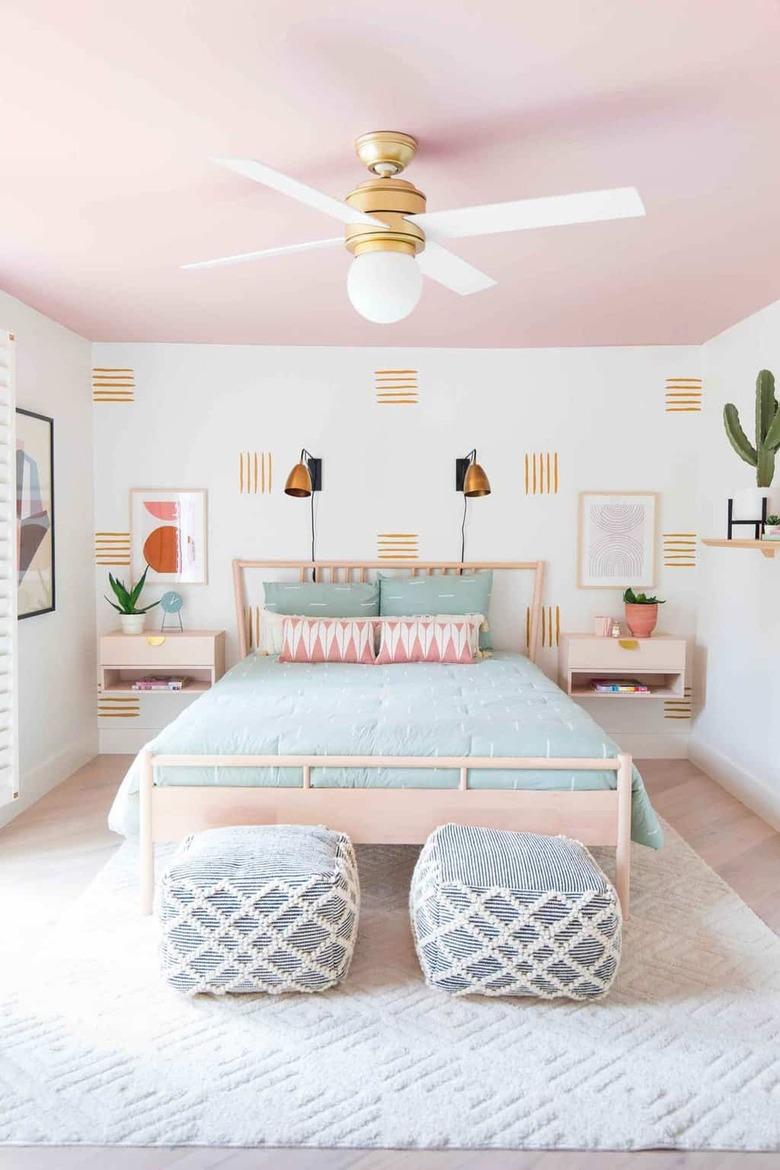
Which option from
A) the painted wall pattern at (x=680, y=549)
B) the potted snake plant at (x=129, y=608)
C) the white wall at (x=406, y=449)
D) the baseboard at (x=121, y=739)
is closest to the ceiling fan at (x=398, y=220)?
the white wall at (x=406, y=449)

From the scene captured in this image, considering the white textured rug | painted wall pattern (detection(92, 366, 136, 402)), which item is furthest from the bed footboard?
painted wall pattern (detection(92, 366, 136, 402))

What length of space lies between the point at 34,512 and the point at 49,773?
137cm

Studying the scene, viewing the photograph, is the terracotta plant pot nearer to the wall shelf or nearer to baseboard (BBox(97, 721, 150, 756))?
the wall shelf

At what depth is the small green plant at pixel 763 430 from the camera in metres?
3.92

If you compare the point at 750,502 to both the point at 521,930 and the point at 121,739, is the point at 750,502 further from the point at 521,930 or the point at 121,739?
the point at 121,739

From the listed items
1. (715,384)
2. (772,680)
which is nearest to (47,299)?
(715,384)

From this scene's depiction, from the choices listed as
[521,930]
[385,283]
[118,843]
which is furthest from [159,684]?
[385,283]

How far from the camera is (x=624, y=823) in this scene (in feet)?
10.1

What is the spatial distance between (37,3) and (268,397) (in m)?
3.61

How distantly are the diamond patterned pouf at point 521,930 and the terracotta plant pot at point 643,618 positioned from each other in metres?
2.75

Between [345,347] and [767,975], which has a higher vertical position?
[345,347]

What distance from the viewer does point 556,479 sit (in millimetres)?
5430

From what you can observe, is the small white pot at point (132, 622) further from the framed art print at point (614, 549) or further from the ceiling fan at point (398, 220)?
the ceiling fan at point (398, 220)

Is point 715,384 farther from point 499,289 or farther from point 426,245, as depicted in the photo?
point 426,245
